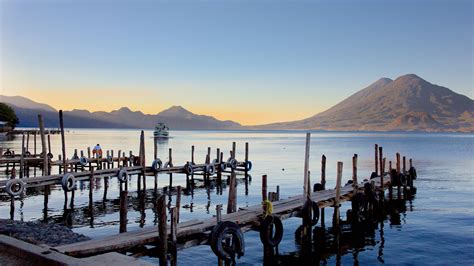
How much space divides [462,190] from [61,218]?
3010 cm

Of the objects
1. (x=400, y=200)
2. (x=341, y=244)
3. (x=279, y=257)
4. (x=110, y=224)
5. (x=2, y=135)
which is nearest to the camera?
(x=279, y=257)

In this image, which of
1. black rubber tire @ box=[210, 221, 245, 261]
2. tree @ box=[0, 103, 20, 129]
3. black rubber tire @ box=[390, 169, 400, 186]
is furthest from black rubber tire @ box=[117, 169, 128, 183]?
tree @ box=[0, 103, 20, 129]

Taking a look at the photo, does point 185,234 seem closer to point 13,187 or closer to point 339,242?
point 339,242

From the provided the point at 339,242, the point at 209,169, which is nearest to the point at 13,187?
the point at 339,242

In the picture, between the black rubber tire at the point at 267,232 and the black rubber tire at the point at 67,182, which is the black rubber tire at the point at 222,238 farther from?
the black rubber tire at the point at 67,182

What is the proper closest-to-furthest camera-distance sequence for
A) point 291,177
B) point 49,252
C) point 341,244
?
1. point 49,252
2. point 341,244
3. point 291,177

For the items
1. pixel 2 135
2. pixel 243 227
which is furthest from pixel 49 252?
pixel 2 135

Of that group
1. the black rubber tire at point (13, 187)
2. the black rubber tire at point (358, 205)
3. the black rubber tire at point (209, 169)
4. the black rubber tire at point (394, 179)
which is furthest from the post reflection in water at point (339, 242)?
the black rubber tire at point (209, 169)

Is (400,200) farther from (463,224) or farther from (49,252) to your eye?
(49,252)

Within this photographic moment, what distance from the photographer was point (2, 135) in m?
104

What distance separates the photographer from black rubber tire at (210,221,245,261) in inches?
516

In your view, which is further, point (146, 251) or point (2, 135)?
point (2, 135)

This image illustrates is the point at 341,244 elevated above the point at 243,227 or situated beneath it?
situated beneath

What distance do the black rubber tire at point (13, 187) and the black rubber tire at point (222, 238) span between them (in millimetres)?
13849
